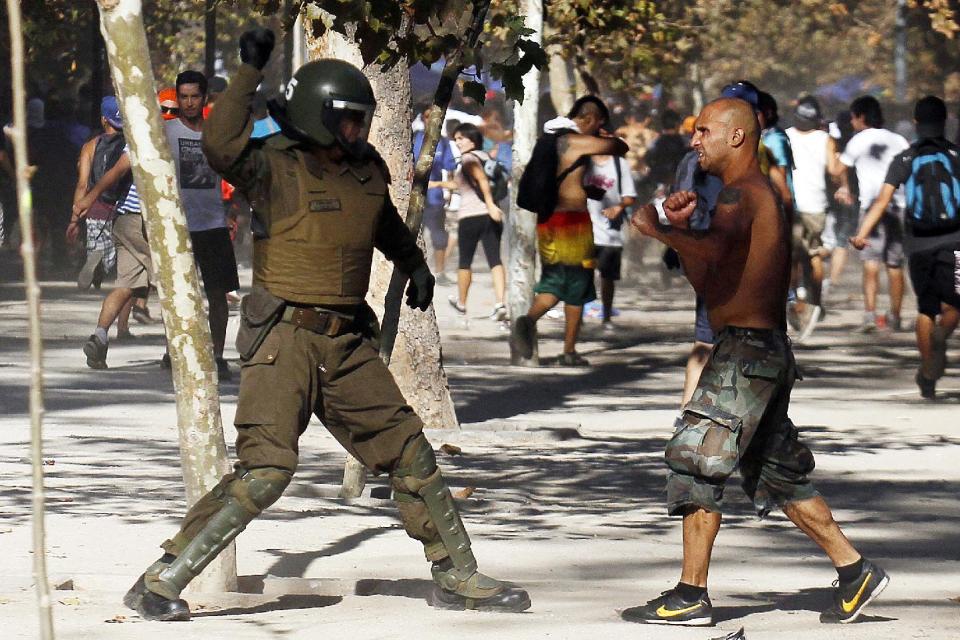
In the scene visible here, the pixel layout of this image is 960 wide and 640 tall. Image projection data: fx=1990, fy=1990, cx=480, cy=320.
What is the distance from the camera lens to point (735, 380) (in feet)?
20.7

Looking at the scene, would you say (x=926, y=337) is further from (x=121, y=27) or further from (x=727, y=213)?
(x=121, y=27)

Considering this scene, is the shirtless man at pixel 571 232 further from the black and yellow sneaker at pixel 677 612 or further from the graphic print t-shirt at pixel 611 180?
the black and yellow sneaker at pixel 677 612

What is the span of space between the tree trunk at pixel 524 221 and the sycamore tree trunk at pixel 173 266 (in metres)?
8.22

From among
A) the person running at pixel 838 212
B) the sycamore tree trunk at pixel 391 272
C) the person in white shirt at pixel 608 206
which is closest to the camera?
the sycamore tree trunk at pixel 391 272

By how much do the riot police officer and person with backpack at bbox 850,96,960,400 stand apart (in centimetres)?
653

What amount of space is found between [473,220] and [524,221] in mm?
3240

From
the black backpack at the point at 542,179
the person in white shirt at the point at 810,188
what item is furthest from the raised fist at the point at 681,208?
the person in white shirt at the point at 810,188

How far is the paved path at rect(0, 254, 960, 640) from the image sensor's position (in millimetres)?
6375

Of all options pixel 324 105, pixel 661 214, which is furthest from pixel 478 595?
pixel 661 214

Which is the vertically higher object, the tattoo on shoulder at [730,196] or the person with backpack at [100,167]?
the tattoo on shoulder at [730,196]

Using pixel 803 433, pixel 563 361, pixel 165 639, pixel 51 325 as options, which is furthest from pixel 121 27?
pixel 51 325

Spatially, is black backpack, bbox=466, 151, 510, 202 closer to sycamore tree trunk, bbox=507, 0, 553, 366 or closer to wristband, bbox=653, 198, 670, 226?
wristband, bbox=653, 198, 670, 226

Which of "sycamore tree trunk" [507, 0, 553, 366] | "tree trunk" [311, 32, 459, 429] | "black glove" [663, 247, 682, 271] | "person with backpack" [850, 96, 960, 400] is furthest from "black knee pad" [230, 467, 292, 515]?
"sycamore tree trunk" [507, 0, 553, 366]

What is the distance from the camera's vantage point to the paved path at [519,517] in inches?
251
